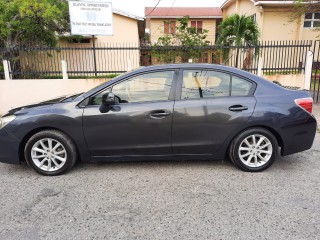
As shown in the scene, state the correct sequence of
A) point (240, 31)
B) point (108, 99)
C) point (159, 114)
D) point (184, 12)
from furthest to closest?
point (184, 12) → point (240, 31) → point (159, 114) → point (108, 99)

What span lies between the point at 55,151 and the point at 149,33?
73.1 ft

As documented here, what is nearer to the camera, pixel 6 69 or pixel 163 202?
pixel 163 202

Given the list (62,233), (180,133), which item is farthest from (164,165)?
(62,233)

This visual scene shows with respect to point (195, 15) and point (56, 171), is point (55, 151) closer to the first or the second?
point (56, 171)

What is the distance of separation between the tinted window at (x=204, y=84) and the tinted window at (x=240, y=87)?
0.08 m

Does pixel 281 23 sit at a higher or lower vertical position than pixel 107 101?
higher

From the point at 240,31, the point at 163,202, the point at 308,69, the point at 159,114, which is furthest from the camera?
the point at 240,31

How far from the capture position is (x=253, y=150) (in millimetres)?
3848

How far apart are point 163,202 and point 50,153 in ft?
5.73

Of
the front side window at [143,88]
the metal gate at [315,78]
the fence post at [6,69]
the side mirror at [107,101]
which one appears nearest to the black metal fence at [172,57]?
the fence post at [6,69]

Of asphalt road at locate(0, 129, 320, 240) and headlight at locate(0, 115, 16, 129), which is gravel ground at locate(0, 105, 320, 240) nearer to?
asphalt road at locate(0, 129, 320, 240)

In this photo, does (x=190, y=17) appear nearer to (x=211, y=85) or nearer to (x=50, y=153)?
(x=211, y=85)

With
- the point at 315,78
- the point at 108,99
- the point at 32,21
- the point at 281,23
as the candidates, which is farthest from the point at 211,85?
the point at 281,23

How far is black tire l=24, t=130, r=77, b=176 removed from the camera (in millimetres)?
3781
